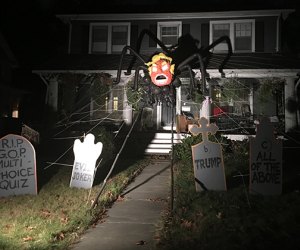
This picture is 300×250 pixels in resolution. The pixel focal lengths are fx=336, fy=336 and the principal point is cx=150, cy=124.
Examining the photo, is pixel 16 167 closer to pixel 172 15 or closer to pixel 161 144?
pixel 161 144

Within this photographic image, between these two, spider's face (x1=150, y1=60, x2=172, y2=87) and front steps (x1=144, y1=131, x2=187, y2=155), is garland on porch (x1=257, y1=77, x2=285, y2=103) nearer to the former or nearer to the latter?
front steps (x1=144, y1=131, x2=187, y2=155)

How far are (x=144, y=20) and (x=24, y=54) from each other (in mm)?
17095

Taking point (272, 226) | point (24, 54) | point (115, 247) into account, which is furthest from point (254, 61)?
point (24, 54)

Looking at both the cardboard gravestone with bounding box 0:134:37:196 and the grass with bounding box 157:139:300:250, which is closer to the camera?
the grass with bounding box 157:139:300:250

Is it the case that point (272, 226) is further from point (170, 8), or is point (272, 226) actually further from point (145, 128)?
point (170, 8)

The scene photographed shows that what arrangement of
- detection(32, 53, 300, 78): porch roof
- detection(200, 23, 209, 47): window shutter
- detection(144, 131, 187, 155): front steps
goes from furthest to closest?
detection(200, 23, 209, 47): window shutter, detection(32, 53, 300, 78): porch roof, detection(144, 131, 187, 155): front steps

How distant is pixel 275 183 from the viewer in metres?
6.86

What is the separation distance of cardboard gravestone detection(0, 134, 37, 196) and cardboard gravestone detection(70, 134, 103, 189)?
96cm

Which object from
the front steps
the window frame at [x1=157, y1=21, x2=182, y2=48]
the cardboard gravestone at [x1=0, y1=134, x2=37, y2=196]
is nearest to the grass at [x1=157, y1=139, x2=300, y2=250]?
the cardboard gravestone at [x1=0, y1=134, x2=37, y2=196]

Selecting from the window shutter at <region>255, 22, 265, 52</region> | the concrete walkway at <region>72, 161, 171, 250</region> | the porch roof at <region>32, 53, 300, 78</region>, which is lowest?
the concrete walkway at <region>72, 161, 171, 250</region>

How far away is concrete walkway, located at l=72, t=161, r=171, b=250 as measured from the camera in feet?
16.4

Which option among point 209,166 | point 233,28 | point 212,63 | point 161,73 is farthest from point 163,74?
point 233,28

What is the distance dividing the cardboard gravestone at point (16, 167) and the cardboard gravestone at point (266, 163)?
15.6ft

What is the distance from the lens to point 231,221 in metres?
5.50
